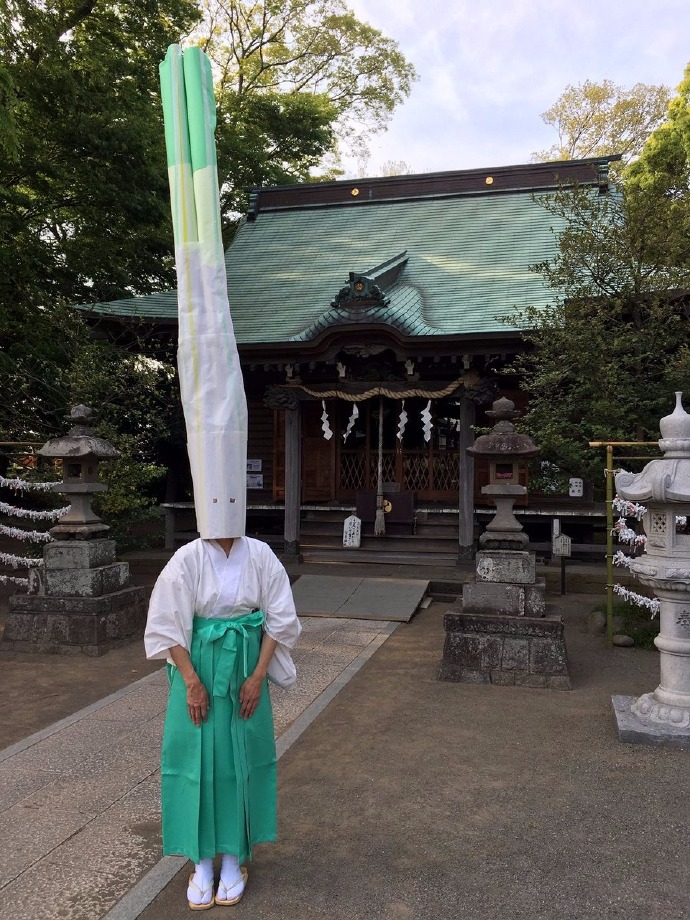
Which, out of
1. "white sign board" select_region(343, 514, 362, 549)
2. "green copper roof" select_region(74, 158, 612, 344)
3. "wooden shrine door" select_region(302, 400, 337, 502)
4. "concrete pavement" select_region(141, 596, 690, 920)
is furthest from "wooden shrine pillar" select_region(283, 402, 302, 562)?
"concrete pavement" select_region(141, 596, 690, 920)

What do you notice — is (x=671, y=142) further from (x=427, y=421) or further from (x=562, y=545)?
(x=562, y=545)

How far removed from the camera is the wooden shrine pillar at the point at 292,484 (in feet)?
38.9

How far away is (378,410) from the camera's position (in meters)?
13.2

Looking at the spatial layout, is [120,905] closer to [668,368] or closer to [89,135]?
[668,368]

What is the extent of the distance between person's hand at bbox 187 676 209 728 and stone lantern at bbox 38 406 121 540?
538 centimetres

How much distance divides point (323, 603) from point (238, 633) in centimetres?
664

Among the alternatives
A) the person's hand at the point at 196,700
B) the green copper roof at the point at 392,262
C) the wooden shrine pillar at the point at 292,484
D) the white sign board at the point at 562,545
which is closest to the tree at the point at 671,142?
the green copper roof at the point at 392,262

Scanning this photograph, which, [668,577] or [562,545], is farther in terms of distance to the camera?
[562,545]

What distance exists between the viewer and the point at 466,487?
1120 cm

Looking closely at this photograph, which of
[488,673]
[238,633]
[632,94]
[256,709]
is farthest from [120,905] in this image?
[632,94]

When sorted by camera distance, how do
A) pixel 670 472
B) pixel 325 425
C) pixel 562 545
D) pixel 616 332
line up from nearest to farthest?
pixel 670 472
pixel 616 332
pixel 562 545
pixel 325 425

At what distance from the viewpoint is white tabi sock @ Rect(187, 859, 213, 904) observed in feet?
9.35

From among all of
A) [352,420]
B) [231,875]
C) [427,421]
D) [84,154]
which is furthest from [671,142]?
[231,875]

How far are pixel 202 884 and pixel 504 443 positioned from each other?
5059mm
